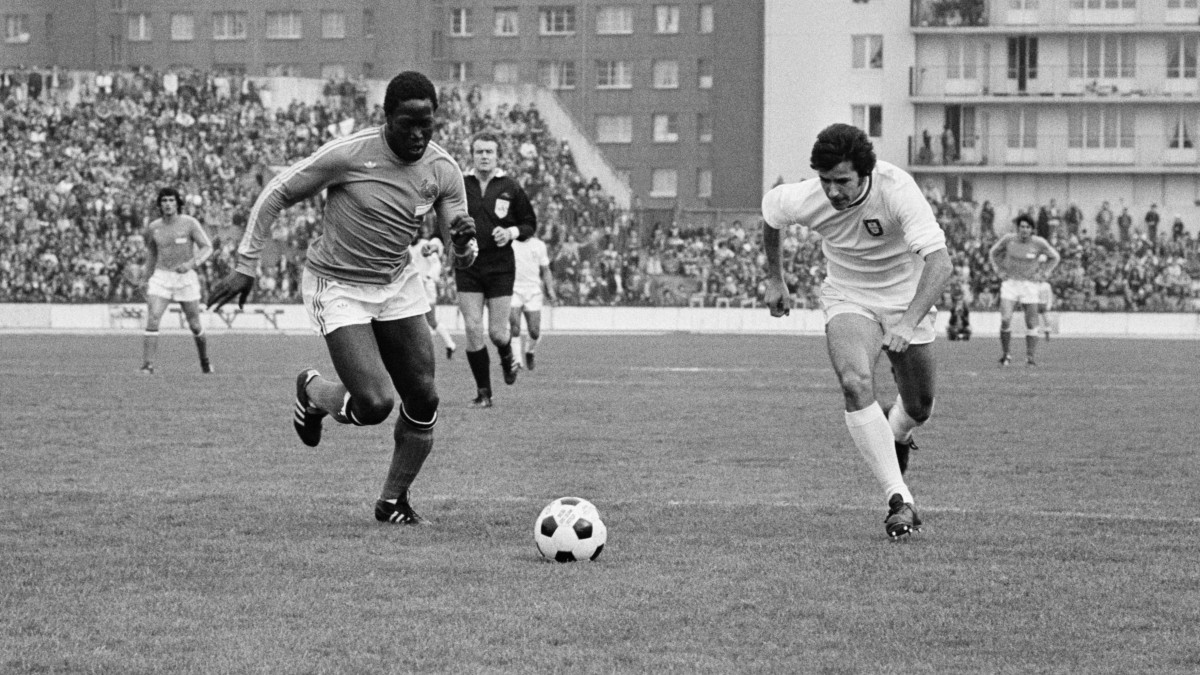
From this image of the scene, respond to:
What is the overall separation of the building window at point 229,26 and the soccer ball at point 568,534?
7996cm

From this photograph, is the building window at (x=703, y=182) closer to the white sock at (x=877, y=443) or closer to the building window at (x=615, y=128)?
the building window at (x=615, y=128)

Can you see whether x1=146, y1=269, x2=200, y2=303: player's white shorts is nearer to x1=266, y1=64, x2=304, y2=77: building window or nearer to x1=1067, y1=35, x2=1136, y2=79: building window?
x1=1067, y1=35, x2=1136, y2=79: building window

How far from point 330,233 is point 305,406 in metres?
1.09

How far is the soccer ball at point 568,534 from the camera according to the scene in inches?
322

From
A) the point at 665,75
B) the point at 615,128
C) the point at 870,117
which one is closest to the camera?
the point at 870,117

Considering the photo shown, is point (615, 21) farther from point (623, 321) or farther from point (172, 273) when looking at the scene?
point (172, 273)

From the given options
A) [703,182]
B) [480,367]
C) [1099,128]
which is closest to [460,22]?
[703,182]

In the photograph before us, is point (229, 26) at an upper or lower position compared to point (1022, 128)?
upper

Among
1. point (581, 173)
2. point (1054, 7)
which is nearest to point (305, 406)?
point (581, 173)

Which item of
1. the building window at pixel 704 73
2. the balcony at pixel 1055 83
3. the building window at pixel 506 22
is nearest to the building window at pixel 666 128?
the building window at pixel 704 73

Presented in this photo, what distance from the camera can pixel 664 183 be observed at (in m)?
84.1

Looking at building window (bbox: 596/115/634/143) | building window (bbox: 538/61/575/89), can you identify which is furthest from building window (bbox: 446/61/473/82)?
building window (bbox: 596/115/634/143)

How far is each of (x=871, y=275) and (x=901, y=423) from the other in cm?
123

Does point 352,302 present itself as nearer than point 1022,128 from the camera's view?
Yes
